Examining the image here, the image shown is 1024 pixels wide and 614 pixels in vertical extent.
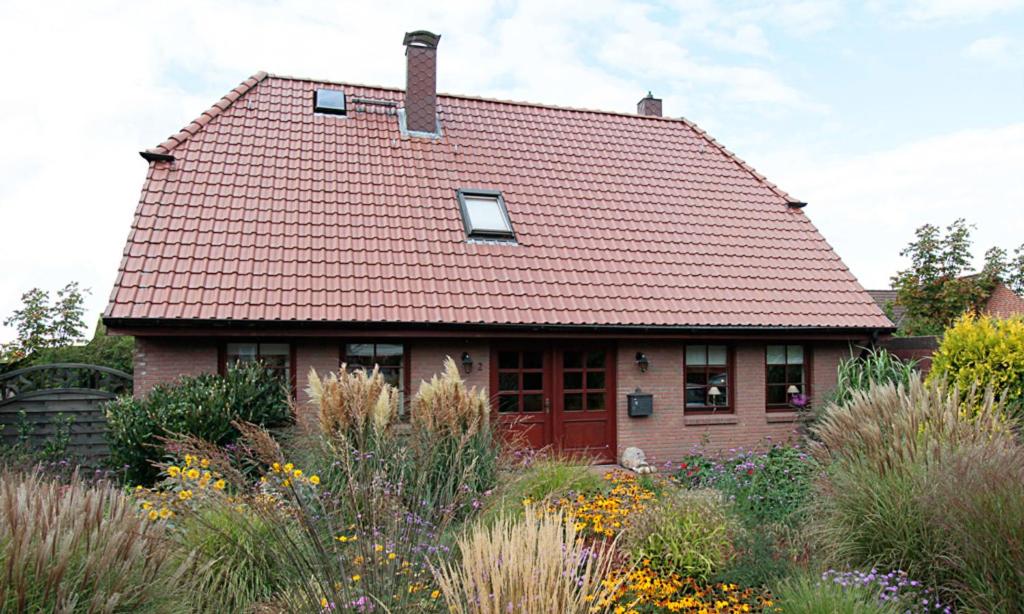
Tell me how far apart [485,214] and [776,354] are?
5.58 meters

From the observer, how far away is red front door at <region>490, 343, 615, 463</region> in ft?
34.6

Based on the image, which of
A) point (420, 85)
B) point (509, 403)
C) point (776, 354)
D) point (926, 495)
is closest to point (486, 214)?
point (420, 85)

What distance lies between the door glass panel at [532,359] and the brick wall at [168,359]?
446 centimetres

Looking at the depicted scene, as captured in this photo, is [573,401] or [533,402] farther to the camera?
[573,401]

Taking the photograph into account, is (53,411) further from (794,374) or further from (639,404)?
(794,374)

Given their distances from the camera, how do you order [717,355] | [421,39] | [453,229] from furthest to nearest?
1. [421,39]
2. [717,355]
3. [453,229]

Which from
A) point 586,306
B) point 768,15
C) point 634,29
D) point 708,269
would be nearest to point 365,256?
point 586,306

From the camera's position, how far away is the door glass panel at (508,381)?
1052cm

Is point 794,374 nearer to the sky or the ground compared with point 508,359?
nearer to the ground

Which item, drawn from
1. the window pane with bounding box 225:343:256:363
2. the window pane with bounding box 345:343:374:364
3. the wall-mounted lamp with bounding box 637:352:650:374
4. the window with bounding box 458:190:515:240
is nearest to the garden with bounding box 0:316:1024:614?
the window pane with bounding box 225:343:256:363

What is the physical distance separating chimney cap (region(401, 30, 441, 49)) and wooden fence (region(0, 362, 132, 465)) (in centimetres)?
780

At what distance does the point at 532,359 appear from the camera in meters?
10.7

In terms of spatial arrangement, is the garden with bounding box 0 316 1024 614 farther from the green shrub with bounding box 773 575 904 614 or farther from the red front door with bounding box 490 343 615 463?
the red front door with bounding box 490 343 615 463

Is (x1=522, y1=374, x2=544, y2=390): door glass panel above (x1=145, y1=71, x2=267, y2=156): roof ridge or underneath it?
underneath
